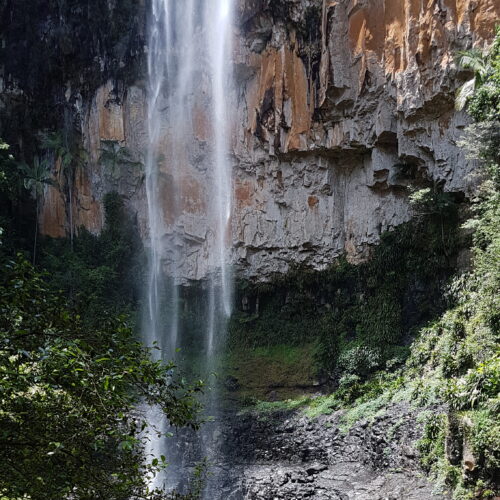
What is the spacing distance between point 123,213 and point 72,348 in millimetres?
20794

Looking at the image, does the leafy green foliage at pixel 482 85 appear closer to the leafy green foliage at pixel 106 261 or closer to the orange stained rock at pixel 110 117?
the leafy green foliage at pixel 106 261

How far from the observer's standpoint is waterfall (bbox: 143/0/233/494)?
2122 centimetres

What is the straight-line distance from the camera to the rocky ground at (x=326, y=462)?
10.0 meters

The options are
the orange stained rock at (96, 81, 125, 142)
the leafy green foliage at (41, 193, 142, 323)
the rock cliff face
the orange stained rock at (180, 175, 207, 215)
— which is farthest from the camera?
the orange stained rock at (96, 81, 125, 142)

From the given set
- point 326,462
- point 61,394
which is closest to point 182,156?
point 326,462

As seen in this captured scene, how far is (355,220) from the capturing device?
18547mm

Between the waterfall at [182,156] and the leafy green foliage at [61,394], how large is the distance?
17143 mm

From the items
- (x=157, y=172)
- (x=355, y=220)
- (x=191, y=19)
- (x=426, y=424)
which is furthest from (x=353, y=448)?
(x=191, y=19)

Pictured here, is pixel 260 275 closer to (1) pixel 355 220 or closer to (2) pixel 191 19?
(1) pixel 355 220

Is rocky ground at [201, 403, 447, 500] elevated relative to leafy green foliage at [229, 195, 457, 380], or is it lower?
lower

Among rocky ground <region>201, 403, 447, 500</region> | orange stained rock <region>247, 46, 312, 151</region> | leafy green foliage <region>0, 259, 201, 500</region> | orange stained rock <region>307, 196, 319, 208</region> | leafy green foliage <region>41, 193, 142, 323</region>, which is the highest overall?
orange stained rock <region>247, 46, 312, 151</region>

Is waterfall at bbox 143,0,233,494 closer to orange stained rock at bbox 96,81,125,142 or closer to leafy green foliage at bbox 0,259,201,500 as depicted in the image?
orange stained rock at bbox 96,81,125,142

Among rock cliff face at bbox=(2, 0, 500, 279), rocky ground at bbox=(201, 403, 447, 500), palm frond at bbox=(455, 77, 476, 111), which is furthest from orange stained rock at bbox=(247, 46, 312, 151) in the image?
rocky ground at bbox=(201, 403, 447, 500)

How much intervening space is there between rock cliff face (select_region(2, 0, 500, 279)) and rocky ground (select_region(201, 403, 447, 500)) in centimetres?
696
